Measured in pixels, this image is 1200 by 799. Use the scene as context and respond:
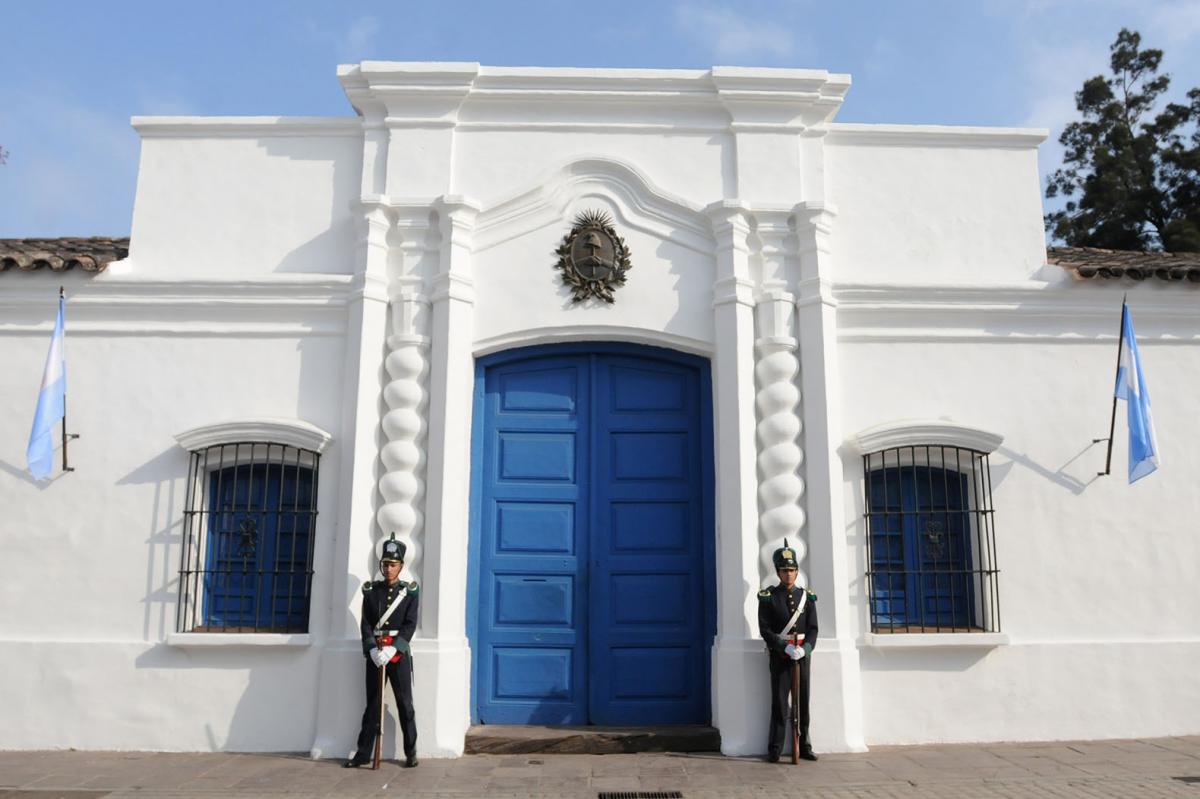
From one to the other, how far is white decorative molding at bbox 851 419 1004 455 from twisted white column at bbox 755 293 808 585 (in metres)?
0.58

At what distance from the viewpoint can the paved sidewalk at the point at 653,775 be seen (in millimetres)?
6148

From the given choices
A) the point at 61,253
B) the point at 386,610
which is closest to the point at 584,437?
the point at 386,610

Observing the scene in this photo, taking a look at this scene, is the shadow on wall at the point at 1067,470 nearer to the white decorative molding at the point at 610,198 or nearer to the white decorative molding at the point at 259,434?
the white decorative molding at the point at 610,198

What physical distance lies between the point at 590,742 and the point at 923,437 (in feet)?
11.6

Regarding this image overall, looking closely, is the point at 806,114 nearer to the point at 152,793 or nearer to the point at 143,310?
the point at 143,310

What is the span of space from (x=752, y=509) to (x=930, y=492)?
1566 mm

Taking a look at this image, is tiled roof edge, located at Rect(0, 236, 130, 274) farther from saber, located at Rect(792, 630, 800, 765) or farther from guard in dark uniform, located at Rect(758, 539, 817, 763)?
saber, located at Rect(792, 630, 800, 765)

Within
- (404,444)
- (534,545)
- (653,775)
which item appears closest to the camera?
(653,775)

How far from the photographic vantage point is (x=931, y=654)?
7715 millimetres

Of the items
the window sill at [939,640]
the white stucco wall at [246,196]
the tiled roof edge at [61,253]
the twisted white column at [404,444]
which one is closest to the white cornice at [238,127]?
the white stucco wall at [246,196]

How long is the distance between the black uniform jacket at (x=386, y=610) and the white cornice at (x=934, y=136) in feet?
17.4

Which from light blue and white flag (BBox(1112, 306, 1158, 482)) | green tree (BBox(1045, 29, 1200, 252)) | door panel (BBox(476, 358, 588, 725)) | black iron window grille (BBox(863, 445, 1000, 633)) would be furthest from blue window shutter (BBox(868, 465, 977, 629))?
green tree (BBox(1045, 29, 1200, 252))

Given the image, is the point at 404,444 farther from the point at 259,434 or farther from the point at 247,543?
the point at 247,543

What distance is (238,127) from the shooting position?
8.64 m
